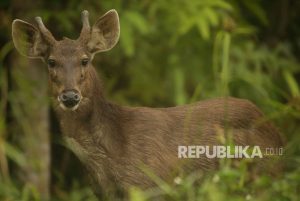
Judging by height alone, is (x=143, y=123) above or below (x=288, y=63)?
below

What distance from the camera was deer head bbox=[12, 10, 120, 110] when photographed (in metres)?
8.04

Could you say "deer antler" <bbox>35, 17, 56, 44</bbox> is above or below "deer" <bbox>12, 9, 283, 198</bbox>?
above

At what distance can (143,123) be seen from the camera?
8.48 metres

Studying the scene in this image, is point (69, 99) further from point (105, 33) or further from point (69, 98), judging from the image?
point (105, 33)

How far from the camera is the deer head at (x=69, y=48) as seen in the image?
8.04 metres

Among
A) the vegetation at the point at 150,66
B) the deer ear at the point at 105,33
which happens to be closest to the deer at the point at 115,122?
the deer ear at the point at 105,33

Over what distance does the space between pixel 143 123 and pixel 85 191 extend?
233 centimetres

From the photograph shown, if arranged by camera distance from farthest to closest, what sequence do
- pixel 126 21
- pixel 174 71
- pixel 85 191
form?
pixel 174 71, pixel 126 21, pixel 85 191

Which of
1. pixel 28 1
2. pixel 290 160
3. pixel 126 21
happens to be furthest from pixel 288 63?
pixel 290 160

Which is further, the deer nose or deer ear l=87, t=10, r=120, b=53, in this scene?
deer ear l=87, t=10, r=120, b=53

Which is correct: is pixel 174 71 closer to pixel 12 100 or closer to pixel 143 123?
pixel 12 100

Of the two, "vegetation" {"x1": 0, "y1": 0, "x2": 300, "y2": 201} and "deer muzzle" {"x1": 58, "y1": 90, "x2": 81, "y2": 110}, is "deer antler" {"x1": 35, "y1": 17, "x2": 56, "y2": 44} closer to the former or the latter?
"deer muzzle" {"x1": 58, "y1": 90, "x2": 81, "y2": 110}

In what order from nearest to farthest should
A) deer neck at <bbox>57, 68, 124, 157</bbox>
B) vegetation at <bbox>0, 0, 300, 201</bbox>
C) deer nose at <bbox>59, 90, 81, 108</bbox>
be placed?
1. deer nose at <bbox>59, 90, 81, 108</bbox>
2. deer neck at <bbox>57, 68, 124, 157</bbox>
3. vegetation at <bbox>0, 0, 300, 201</bbox>

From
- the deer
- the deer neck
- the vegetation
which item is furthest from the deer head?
the vegetation
